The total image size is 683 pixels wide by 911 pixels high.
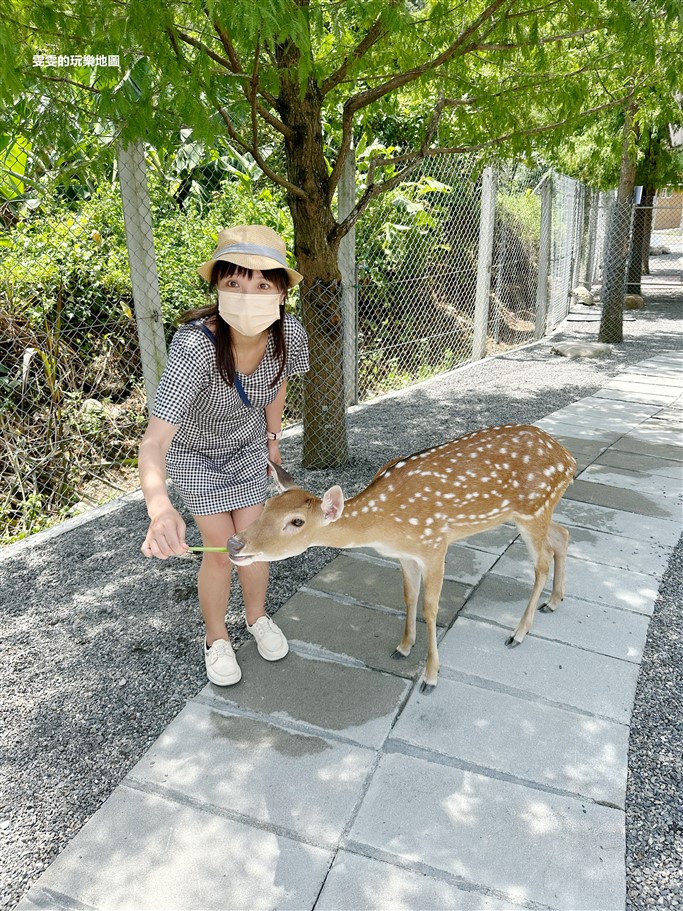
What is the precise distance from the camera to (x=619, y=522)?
4.52m

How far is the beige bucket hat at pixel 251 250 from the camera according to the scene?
2.60 m

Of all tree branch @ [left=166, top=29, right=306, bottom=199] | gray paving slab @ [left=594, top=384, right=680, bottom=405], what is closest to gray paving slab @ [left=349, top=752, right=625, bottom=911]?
tree branch @ [left=166, top=29, right=306, bottom=199]

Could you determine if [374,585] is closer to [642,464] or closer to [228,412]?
[228,412]

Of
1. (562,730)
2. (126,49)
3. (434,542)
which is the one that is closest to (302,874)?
(562,730)

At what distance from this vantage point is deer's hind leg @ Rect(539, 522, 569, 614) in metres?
3.52

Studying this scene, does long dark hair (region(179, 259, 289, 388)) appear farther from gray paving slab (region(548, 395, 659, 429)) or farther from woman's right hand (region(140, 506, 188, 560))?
gray paving slab (region(548, 395, 659, 429))

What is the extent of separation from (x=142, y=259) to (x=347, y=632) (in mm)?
2901

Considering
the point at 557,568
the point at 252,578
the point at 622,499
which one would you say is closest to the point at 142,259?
the point at 252,578

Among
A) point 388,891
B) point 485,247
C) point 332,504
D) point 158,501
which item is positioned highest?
point 485,247

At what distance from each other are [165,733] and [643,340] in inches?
394

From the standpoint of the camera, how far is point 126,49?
3098 mm

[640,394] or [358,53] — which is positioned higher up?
[358,53]

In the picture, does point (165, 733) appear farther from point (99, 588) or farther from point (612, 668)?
point (612, 668)

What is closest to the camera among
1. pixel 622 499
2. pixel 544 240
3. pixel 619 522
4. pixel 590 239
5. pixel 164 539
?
pixel 164 539
